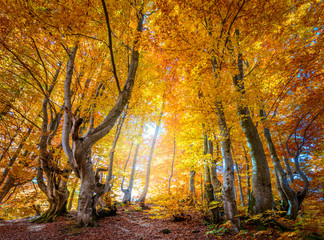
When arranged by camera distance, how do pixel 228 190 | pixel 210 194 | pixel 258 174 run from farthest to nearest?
pixel 210 194, pixel 258 174, pixel 228 190

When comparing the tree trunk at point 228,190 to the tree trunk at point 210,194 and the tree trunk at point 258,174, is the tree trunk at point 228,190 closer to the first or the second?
the tree trunk at point 210,194

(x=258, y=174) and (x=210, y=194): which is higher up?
(x=258, y=174)

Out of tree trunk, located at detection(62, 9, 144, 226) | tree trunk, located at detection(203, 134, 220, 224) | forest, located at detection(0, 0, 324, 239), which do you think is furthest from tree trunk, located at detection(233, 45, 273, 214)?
tree trunk, located at detection(62, 9, 144, 226)

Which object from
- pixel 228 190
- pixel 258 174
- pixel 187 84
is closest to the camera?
pixel 228 190

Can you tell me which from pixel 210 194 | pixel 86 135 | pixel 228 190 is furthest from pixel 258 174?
pixel 86 135

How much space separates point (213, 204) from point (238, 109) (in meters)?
3.53

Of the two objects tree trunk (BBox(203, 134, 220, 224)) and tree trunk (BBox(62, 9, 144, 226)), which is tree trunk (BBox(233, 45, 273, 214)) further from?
tree trunk (BBox(62, 9, 144, 226))

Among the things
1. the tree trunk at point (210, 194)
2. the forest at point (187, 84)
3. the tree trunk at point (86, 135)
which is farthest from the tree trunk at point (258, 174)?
the tree trunk at point (86, 135)

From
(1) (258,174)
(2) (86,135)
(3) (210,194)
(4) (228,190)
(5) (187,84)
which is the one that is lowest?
(3) (210,194)

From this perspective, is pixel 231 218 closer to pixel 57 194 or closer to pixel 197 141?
pixel 197 141

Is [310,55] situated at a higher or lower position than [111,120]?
higher

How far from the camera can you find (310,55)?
15.5 feet

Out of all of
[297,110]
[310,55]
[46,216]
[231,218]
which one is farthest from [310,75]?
[46,216]

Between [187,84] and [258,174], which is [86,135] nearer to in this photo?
[187,84]
